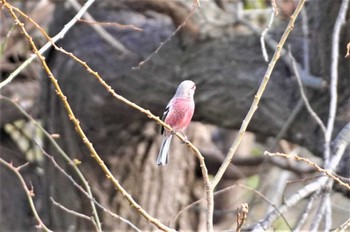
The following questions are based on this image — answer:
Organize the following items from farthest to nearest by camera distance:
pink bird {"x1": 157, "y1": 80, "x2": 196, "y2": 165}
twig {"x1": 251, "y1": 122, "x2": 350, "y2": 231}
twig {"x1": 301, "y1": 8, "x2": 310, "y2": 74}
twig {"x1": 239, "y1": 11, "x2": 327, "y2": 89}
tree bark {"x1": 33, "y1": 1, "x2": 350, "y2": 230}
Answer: tree bark {"x1": 33, "y1": 1, "x2": 350, "y2": 230} < twig {"x1": 301, "y1": 8, "x2": 310, "y2": 74} < twig {"x1": 239, "y1": 11, "x2": 327, "y2": 89} < twig {"x1": 251, "y1": 122, "x2": 350, "y2": 231} < pink bird {"x1": 157, "y1": 80, "x2": 196, "y2": 165}

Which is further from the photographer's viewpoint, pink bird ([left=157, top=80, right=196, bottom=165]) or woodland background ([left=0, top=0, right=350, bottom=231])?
woodland background ([left=0, top=0, right=350, bottom=231])

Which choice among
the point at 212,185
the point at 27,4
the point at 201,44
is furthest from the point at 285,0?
the point at 212,185

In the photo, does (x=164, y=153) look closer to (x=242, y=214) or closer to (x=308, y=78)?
(x=242, y=214)

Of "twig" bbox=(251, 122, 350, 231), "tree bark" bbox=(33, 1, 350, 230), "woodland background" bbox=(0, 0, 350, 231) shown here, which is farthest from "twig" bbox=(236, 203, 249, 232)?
"tree bark" bbox=(33, 1, 350, 230)

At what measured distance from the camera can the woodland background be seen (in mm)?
4930

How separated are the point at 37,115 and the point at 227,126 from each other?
195 centimetres

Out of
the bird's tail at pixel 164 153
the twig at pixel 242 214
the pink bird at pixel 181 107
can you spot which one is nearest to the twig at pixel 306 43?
the bird's tail at pixel 164 153

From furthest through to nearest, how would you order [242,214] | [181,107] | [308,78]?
1. [308,78]
2. [181,107]
3. [242,214]

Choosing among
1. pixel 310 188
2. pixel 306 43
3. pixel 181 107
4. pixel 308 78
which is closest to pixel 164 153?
pixel 181 107

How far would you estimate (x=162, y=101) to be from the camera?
18.7 feet

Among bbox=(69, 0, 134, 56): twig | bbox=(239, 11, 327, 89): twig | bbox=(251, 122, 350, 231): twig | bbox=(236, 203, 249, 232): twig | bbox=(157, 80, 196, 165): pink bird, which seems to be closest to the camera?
bbox=(236, 203, 249, 232): twig

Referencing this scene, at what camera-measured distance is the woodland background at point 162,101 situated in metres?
4.93

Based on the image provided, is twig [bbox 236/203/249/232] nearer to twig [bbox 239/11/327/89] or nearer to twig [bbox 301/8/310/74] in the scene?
twig [bbox 239/11/327/89]

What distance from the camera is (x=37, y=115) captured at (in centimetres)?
695
